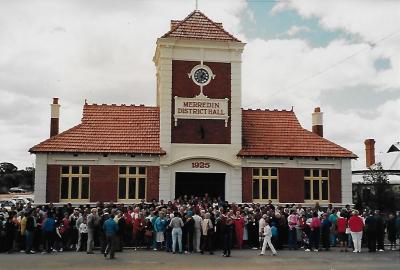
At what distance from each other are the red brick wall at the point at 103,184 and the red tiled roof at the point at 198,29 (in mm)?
7889

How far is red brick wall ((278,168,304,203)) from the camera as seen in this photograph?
1142 inches

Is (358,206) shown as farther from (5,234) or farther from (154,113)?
(5,234)

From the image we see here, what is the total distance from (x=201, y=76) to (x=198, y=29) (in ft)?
9.13

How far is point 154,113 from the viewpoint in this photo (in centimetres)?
3017

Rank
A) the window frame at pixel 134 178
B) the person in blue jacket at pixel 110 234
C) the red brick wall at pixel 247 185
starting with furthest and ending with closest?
the red brick wall at pixel 247 185
the window frame at pixel 134 178
the person in blue jacket at pixel 110 234

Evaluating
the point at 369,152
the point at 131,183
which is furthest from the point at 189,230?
the point at 369,152

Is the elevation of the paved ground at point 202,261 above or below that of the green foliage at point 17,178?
below

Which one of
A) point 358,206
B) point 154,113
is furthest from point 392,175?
point 154,113

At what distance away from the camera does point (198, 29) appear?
29812mm

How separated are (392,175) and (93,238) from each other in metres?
28.5

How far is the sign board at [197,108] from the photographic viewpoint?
28703mm

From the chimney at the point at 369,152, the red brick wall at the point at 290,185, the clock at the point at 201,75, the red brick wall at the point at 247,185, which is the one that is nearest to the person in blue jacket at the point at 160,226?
the red brick wall at the point at 247,185

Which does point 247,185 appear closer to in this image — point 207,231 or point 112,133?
point 112,133

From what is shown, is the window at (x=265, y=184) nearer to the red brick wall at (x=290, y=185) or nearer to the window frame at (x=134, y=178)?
the red brick wall at (x=290, y=185)
